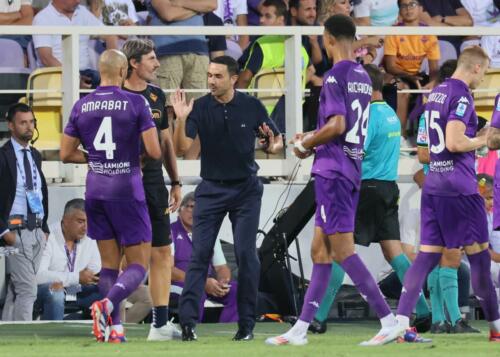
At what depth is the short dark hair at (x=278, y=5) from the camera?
1706 cm

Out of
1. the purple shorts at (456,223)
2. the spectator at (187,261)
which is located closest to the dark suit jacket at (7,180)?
the spectator at (187,261)

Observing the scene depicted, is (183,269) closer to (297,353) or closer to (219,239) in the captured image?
(219,239)

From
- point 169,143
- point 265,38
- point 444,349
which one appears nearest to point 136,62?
point 169,143

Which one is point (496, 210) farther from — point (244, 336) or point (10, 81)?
point (10, 81)

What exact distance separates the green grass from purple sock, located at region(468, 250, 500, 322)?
9.3 inches

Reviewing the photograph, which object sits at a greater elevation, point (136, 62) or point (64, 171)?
point (136, 62)

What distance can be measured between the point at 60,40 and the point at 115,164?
230 inches

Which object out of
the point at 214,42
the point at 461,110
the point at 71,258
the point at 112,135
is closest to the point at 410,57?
the point at 214,42

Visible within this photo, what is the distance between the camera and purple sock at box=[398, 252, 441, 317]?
10789 mm

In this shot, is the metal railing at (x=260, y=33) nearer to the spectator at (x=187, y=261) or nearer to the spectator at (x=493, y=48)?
the spectator at (x=187, y=261)

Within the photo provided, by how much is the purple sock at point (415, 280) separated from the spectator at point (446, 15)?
26.6 feet

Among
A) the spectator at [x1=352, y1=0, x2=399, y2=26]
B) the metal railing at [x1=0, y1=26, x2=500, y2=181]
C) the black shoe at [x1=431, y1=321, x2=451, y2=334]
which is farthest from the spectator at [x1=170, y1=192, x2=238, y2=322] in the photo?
the spectator at [x1=352, y1=0, x2=399, y2=26]

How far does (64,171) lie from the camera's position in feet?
51.2

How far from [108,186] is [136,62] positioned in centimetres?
116
